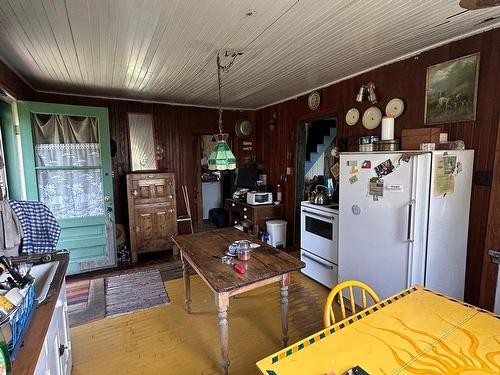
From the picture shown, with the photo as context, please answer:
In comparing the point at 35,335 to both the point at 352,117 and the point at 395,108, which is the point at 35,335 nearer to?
the point at 395,108

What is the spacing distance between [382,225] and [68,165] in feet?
11.9

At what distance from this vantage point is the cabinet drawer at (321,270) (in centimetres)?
296

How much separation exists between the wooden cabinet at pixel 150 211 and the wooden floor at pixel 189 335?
1278mm

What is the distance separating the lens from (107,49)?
226 centimetres

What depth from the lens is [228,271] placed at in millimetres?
1873

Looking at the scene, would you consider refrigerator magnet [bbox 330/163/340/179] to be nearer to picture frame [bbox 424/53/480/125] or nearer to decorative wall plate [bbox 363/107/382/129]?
decorative wall plate [bbox 363/107/382/129]

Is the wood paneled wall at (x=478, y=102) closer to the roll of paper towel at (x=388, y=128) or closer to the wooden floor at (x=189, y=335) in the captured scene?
the roll of paper towel at (x=388, y=128)

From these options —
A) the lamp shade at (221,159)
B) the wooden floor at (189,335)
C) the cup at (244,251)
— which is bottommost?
the wooden floor at (189,335)

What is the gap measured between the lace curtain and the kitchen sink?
1.82m

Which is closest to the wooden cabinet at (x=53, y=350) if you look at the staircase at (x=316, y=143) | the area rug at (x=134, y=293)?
the area rug at (x=134, y=293)

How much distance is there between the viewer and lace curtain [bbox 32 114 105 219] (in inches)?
126

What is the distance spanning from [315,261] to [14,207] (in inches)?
116

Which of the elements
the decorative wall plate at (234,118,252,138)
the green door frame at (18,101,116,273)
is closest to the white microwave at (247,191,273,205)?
the decorative wall plate at (234,118,252,138)

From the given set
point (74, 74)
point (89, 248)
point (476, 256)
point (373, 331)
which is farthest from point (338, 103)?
point (89, 248)
